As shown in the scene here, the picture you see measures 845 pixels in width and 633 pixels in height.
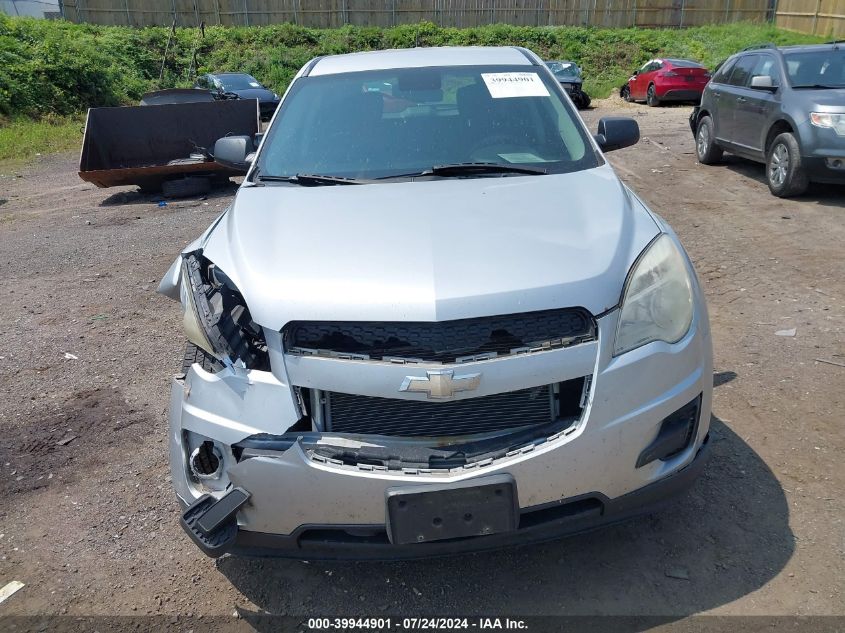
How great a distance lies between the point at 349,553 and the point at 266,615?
49 centimetres

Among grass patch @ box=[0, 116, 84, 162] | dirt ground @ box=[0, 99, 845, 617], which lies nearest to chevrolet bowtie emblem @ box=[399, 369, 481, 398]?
dirt ground @ box=[0, 99, 845, 617]

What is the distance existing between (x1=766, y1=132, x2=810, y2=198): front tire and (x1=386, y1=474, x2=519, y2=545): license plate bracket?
7.32m

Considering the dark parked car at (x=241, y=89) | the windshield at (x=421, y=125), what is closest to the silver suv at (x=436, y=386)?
the windshield at (x=421, y=125)

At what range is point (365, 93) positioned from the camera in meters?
3.95

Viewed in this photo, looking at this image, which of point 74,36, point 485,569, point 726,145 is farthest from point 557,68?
point 485,569

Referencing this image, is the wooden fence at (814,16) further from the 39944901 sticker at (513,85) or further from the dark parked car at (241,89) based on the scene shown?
the 39944901 sticker at (513,85)

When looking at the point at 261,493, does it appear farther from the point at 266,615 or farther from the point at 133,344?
the point at 133,344

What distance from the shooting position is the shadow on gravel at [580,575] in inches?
102

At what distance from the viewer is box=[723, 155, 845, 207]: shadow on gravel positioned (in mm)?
8242

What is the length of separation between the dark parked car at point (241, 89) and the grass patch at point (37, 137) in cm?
401

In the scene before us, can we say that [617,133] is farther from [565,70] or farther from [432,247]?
[565,70]

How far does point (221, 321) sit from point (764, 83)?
8379 millimetres

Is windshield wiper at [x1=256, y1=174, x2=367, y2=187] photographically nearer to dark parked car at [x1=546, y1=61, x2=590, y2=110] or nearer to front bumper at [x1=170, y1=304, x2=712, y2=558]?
front bumper at [x1=170, y1=304, x2=712, y2=558]

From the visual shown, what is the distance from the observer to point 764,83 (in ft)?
28.6
